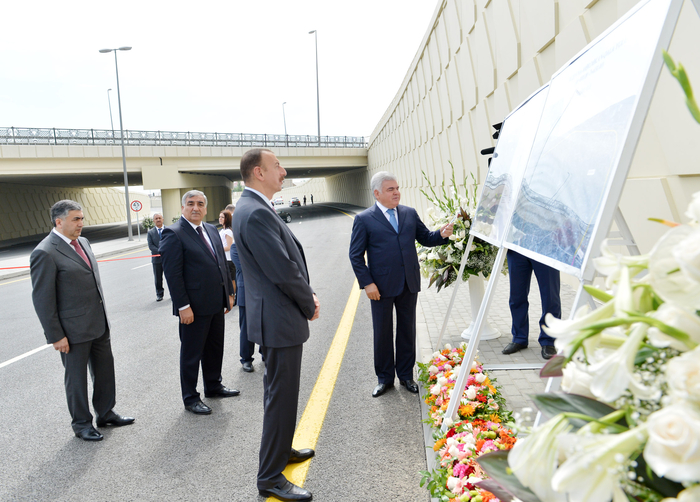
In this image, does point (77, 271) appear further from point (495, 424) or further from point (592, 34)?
point (592, 34)

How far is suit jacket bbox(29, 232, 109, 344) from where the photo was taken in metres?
3.69

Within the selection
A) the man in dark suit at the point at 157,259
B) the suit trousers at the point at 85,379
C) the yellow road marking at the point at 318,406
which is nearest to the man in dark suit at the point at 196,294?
the suit trousers at the point at 85,379

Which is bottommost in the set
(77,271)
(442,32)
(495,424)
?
(495,424)

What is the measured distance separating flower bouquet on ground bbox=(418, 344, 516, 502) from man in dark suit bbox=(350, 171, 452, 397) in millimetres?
502

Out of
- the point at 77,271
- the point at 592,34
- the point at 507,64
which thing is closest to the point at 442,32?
the point at 507,64

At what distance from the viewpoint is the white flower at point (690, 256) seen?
2.21ft

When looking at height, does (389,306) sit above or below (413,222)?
below

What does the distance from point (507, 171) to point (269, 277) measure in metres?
1.70

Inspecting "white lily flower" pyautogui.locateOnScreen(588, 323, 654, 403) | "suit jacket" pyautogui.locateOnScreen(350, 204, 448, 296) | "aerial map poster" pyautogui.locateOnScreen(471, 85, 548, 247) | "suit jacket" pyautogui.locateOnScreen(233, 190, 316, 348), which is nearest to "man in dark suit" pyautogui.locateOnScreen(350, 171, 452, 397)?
"suit jacket" pyautogui.locateOnScreen(350, 204, 448, 296)

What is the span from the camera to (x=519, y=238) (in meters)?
2.46

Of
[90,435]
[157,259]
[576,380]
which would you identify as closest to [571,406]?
[576,380]

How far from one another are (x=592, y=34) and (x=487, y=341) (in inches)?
141

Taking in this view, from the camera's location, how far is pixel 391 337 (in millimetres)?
4359

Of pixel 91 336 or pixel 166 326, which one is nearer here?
pixel 91 336
